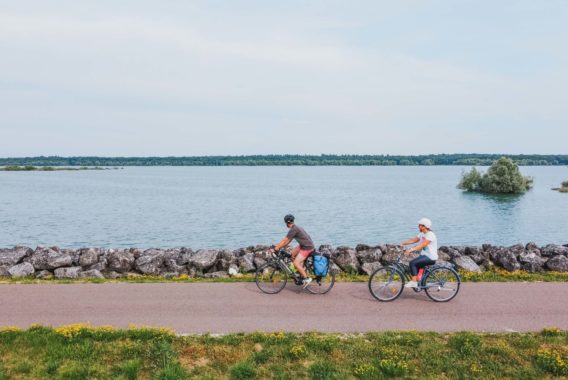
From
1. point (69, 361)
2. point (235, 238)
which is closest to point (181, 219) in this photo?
point (235, 238)

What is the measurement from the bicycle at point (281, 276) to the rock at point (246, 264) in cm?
342

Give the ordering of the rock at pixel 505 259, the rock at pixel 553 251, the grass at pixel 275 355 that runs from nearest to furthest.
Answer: the grass at pixel 275 355 → the rock at pixel 505 259 → the rock at pixel 553 251

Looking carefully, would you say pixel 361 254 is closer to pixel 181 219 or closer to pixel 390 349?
pixel 390 349

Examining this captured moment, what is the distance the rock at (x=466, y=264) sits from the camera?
15409 mm

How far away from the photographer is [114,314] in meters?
9.98

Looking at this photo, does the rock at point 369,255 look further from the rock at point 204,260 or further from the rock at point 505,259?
the rock at point 204,260

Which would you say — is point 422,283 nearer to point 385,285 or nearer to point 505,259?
point 385,285

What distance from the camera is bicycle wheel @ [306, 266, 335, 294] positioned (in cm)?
1184

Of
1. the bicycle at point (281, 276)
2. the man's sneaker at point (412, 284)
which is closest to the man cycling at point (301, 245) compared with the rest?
the bicycle at point (281, 276)

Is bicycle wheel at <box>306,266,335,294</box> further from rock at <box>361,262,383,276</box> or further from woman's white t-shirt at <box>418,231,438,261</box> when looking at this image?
rock at <box>361,262,383,276</box>

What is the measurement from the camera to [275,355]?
7.87 meters

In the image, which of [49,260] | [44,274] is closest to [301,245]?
[44,274]

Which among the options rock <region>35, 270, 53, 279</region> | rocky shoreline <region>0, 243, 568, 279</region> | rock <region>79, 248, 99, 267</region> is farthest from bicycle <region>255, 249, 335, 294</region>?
rock <region>35, 270, 53, 279</region>

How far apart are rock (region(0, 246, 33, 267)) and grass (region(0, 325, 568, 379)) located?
8286mm
